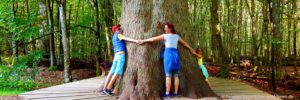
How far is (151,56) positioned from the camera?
7.93 meters

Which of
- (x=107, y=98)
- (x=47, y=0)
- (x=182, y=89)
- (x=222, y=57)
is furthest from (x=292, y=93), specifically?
(x=47, y=0)

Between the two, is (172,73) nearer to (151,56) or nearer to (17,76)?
(151,56)

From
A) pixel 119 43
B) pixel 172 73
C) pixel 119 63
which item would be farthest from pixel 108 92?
pixel 172 73

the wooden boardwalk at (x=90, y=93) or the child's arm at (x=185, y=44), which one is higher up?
the child's arm at (x=185, y=44)

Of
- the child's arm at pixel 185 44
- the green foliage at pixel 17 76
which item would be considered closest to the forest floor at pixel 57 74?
the green foliage at pixel 17 76

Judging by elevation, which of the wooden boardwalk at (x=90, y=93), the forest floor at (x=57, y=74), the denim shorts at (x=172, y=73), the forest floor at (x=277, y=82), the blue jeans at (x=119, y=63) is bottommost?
the forest floor at (x=277, y=82)

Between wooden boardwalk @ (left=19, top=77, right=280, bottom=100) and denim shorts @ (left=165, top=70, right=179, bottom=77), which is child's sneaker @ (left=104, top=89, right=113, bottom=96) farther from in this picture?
denim shorts @ (left=165, top=70, right=179, bottom=77)

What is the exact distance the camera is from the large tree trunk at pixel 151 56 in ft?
25.3

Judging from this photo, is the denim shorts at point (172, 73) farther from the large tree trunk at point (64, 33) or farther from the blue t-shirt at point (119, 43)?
the large tree trunk at point (64, 33)

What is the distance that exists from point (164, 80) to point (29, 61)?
7.17 metres

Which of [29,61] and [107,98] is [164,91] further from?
[29,61]

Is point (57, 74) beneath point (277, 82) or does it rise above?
above

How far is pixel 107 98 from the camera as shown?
773 cm

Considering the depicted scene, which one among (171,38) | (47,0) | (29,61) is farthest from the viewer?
(47,0)
